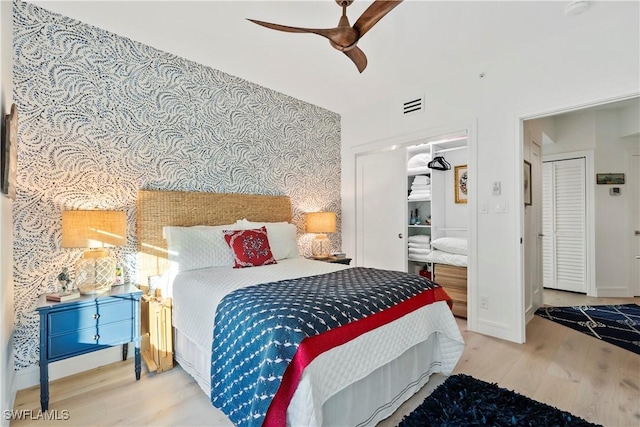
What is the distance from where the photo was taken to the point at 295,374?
1.30 metres

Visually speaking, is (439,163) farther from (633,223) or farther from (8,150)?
(8,150)

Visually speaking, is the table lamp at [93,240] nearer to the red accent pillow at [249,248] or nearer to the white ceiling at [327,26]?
the red accent pillow at [249,248]

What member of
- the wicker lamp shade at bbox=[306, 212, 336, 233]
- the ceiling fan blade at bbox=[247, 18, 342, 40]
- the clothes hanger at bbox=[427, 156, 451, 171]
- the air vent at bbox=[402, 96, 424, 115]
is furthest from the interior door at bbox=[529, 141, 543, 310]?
the ceiling fan blade at bbox=[247, 18, 342, 40]

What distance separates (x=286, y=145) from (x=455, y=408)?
3.13 m

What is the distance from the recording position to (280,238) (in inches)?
126

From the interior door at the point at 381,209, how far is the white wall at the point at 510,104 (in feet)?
2.65

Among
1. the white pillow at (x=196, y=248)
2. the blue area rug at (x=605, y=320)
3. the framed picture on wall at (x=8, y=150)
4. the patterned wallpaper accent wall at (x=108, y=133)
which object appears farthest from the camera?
the blue area rug at (x=605, y=320)

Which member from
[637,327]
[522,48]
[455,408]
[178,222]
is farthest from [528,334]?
[178,222]

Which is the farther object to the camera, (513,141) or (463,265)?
A: (463,265)

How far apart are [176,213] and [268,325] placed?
191 cm

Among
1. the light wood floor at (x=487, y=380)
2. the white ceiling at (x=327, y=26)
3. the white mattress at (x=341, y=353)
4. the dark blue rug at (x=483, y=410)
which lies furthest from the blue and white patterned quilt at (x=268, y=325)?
the white ceiling at (x=327, y=26)

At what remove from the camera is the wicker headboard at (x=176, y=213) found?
2676 millimetres

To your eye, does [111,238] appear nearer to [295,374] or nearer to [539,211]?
[295,374]

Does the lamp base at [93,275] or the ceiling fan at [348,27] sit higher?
the ceiling fan at [348,27]
